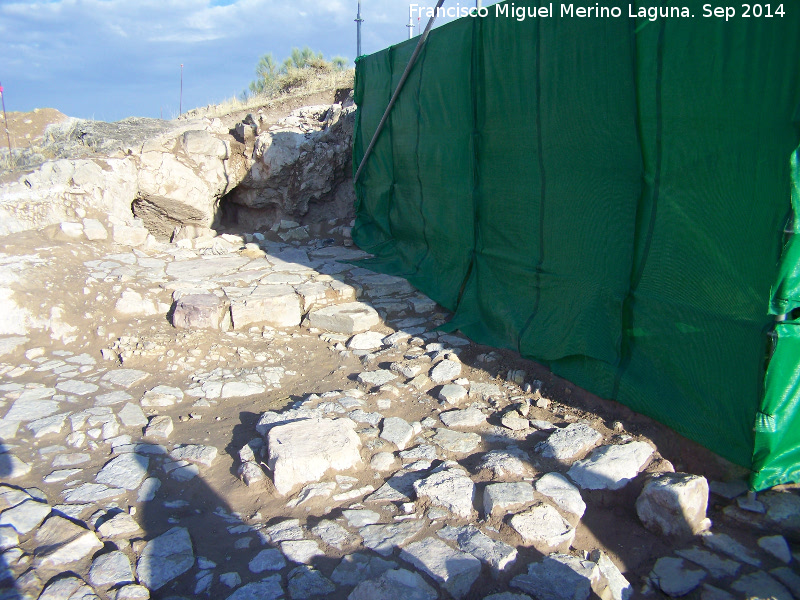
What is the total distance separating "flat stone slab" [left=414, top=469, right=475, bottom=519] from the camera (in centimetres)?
236

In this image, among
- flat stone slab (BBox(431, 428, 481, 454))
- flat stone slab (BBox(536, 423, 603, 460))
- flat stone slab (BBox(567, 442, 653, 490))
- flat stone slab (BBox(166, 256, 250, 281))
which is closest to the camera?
flat stone slab (BBox(567, 442, 653, 490))

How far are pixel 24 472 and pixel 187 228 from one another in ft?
14.0

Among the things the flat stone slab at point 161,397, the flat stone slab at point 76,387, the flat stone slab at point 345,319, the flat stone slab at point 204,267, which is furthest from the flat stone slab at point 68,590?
the flat stone slab at point 204,267

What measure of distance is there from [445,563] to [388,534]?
0.90 feet

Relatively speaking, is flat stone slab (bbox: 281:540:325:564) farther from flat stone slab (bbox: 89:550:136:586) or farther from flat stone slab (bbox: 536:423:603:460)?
flat stone slab (bbox: 536:423:603:460)

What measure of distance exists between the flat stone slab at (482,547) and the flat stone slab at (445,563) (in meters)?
0.04

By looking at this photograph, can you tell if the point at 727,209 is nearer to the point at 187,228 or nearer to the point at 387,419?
the point at 387,419

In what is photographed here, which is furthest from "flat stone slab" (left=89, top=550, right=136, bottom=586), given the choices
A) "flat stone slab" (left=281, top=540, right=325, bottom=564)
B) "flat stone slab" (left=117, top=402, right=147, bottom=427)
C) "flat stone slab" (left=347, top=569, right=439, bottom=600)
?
"flat stone slab" (left=117, top=402, right=147, bottom=427)

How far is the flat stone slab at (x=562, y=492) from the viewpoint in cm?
236

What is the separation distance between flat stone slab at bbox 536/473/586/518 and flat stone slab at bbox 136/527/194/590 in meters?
1.48

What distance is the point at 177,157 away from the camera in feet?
20.7

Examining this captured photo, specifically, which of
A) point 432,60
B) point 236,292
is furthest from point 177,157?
point 432,60

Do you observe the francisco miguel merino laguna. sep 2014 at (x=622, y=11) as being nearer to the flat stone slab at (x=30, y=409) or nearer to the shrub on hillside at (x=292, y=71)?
the flat stone slab at (x=30, y=409)

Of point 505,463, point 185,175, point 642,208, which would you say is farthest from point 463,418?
point 185,175
